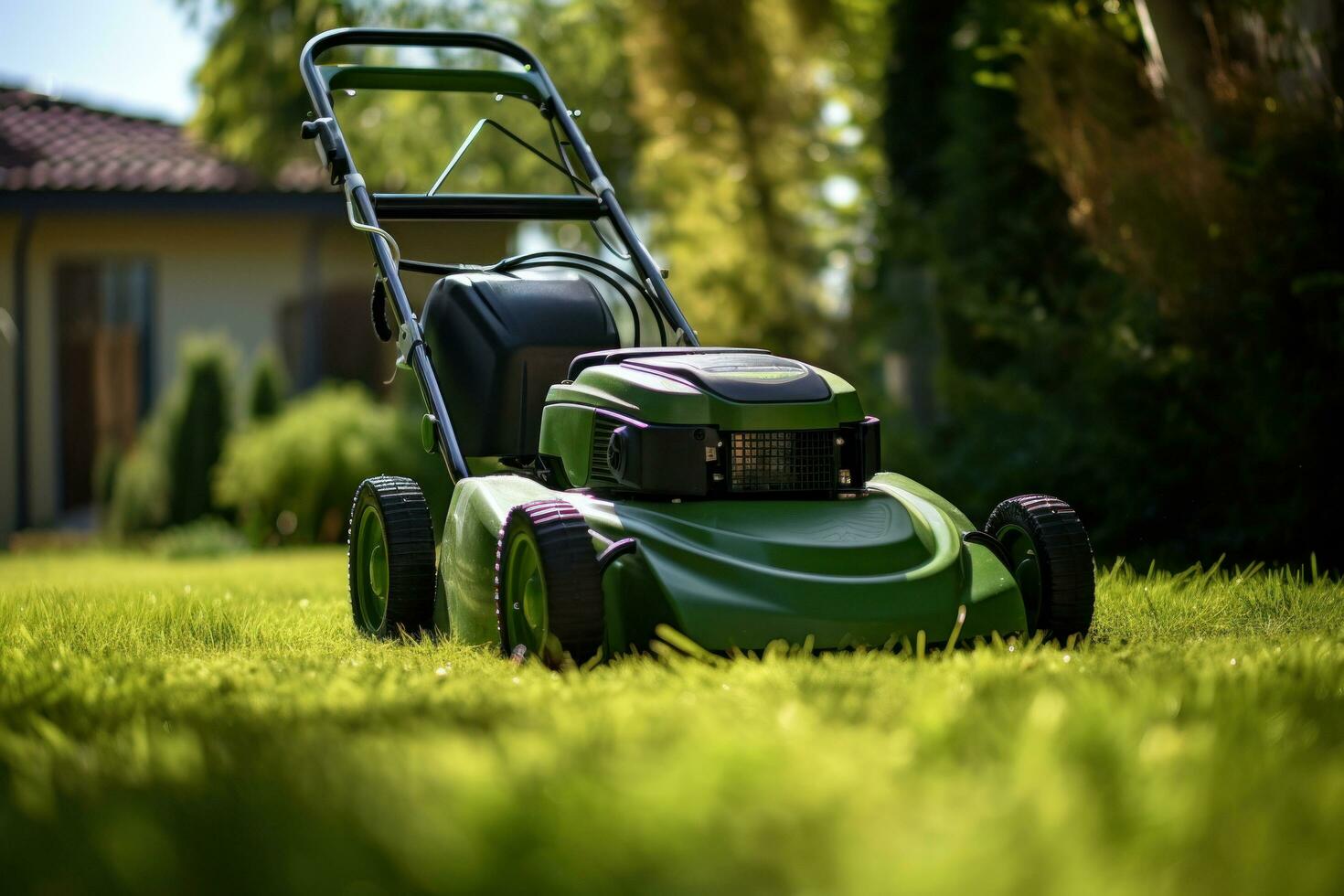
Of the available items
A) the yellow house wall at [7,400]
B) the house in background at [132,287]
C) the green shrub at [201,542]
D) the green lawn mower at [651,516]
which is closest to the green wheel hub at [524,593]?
the green lawn mower at [651,516]

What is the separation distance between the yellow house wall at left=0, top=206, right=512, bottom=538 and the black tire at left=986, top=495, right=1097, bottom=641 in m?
10.6

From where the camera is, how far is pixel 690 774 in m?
2.11

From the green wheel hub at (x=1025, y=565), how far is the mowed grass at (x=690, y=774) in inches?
18.9

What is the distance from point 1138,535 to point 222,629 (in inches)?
156

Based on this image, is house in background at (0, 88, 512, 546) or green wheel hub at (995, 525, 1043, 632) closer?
green wheel hub at (995, 525, 1043, 632)

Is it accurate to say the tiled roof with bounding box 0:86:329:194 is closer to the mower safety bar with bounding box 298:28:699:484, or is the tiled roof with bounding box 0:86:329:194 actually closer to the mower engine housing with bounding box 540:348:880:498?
the mower safety bar with bounding box 298:28:699:484

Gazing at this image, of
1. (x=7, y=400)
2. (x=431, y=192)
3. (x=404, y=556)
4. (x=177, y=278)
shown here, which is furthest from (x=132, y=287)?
(x=404, y=556)

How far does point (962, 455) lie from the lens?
9336 millimetres

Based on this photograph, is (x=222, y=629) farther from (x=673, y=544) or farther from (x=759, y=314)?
(x=759, y=314)

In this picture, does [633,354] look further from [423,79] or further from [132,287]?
[132,287]

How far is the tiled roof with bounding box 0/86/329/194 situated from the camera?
13.8 meters

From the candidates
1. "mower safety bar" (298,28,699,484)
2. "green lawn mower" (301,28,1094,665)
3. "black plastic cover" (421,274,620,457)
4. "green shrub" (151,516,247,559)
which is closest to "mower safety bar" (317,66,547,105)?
"mower safety bar" (298,28,699,484)

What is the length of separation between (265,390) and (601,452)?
839 centimetres

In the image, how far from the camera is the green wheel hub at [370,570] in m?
4.88
